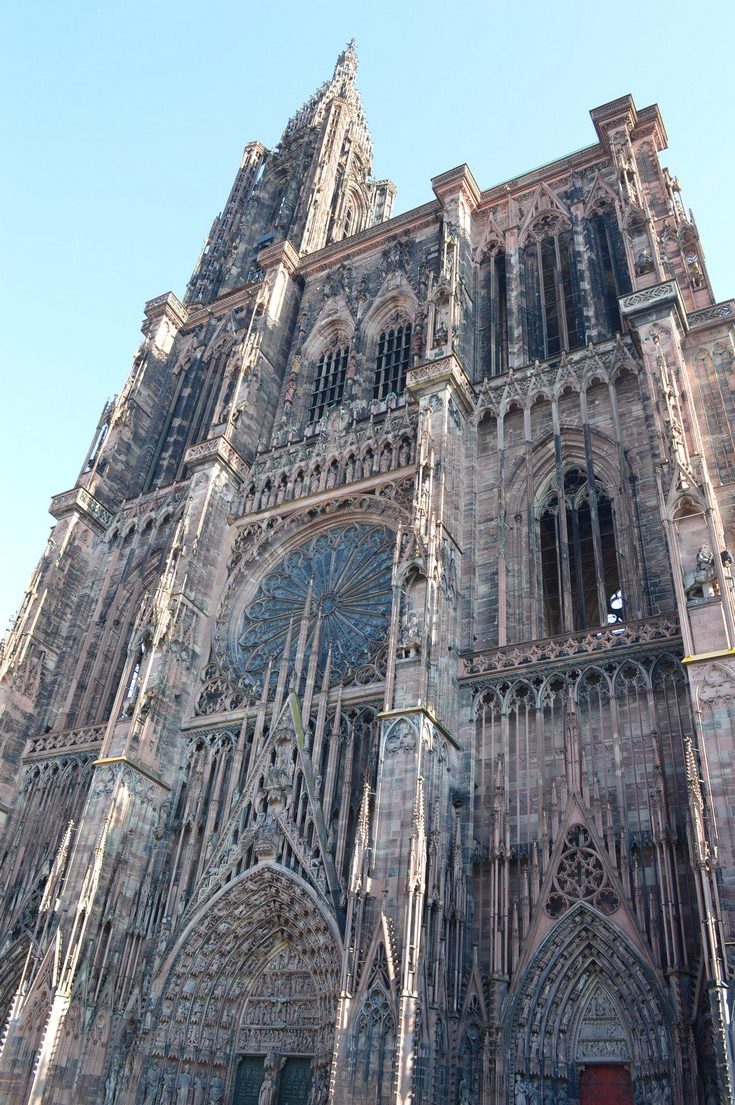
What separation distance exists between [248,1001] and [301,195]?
31.1 metres

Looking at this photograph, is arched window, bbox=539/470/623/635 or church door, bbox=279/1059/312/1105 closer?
church door, bbox=279/1059/312/1105

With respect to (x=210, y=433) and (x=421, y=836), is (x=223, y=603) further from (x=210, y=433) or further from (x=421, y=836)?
(x=421, y=836)

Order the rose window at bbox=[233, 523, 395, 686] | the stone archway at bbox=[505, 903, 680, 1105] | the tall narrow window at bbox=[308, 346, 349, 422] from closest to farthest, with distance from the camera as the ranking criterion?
1. the stone archway at bbox=[505, 903, 680, 1105]
2. the rose window at bbox=[233, 523, 395, 686]
3. the tall narrow window at bbox=[308, 346, 349, 422]

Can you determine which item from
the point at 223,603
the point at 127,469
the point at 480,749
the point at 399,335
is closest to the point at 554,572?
the point at 480,749

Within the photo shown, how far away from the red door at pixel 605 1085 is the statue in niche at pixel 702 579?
7009mm

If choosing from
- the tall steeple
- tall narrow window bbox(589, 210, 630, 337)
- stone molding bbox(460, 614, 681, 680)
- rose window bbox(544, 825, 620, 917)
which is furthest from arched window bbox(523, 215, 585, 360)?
rose window bbox(544, 825, 620, 917)

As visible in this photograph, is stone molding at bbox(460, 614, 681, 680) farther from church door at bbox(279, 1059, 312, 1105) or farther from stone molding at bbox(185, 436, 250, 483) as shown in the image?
stone molding at bbox(185, 436, 250, 483)

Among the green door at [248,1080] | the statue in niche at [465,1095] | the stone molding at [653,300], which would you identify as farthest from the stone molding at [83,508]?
the statue in niche at [465,1095]

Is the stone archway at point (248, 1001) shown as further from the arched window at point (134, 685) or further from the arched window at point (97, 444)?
the arched window at point (97, 444)

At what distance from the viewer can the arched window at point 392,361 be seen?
25.8 m

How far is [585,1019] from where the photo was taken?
527 inches

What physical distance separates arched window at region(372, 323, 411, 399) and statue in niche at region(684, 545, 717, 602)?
12362 millimetres

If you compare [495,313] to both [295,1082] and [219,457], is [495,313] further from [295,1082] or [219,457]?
[295,1082]

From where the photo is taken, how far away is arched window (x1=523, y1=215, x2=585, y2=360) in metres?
22.8
